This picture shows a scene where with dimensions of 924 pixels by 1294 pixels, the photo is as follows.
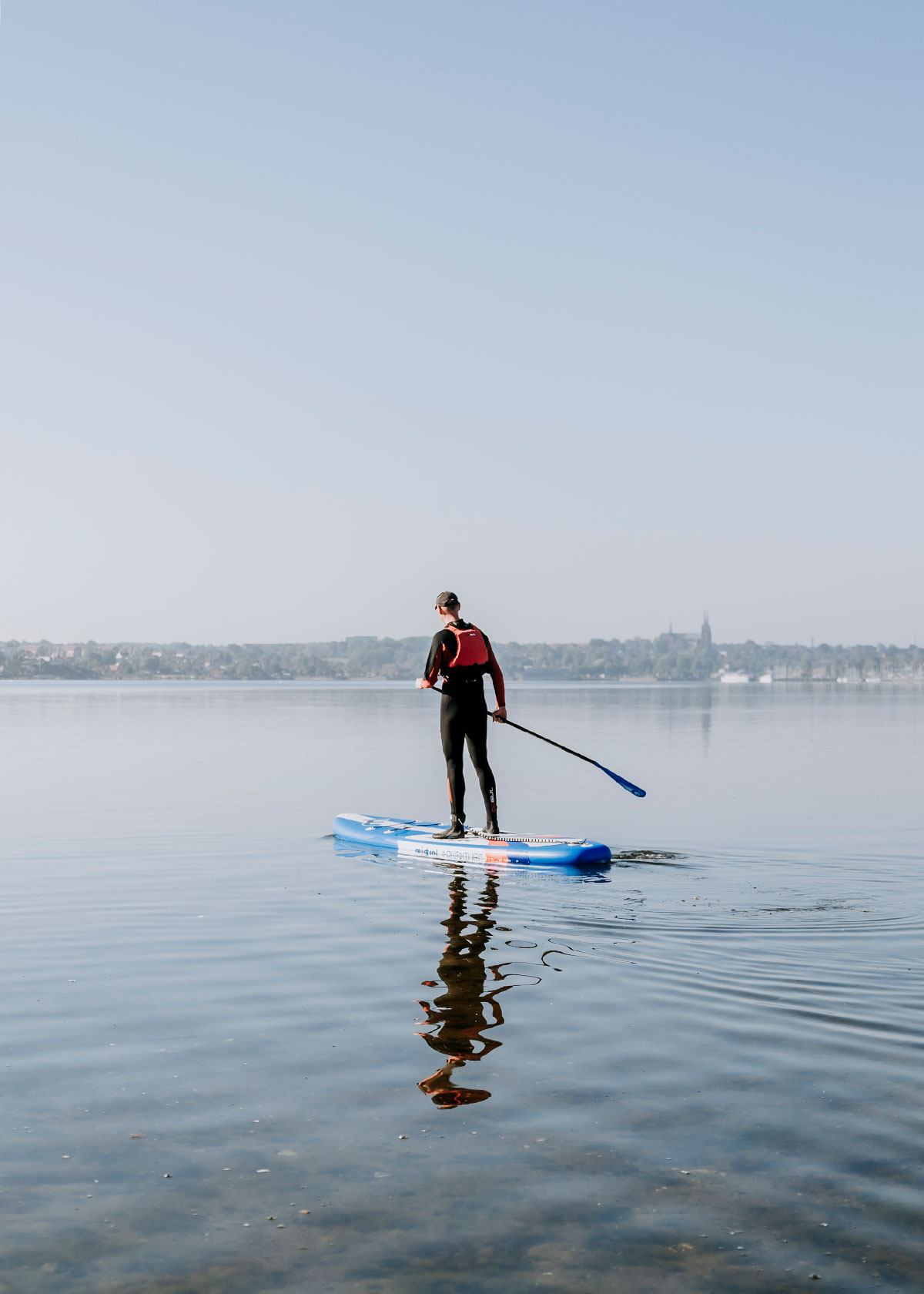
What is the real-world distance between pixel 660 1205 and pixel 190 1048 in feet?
8.78

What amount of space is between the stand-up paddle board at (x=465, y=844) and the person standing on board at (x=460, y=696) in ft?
0.81

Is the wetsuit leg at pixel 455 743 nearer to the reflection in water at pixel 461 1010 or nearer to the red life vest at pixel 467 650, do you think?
the red life vest at pixel 467 650

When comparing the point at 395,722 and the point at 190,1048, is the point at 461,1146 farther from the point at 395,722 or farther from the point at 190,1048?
the point at 395,722

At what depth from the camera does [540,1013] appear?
21.3 feet

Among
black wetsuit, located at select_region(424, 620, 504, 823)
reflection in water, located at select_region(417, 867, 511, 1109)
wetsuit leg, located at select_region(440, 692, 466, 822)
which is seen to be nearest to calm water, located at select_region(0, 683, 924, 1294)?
reflection in water, located at select_region(417, 867, 511, 1109)

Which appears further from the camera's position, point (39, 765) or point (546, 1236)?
point (39, 765)

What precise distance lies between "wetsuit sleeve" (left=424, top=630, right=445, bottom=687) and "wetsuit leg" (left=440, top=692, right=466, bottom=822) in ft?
0.92

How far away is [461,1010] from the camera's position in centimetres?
660

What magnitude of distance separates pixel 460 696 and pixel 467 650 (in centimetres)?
50

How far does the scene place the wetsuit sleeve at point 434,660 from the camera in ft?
42.0

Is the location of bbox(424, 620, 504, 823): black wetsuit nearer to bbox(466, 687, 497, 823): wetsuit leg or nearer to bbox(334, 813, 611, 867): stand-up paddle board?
bbox(466, 687, 497, 823): wetsuit leg

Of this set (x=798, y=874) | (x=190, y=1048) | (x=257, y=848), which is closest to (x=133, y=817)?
(x=257, y=848)

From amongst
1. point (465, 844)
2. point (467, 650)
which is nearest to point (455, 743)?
point (467, 650)

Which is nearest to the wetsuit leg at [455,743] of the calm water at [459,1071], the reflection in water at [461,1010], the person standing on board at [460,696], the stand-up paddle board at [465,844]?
the person standing on board at [460,696]
